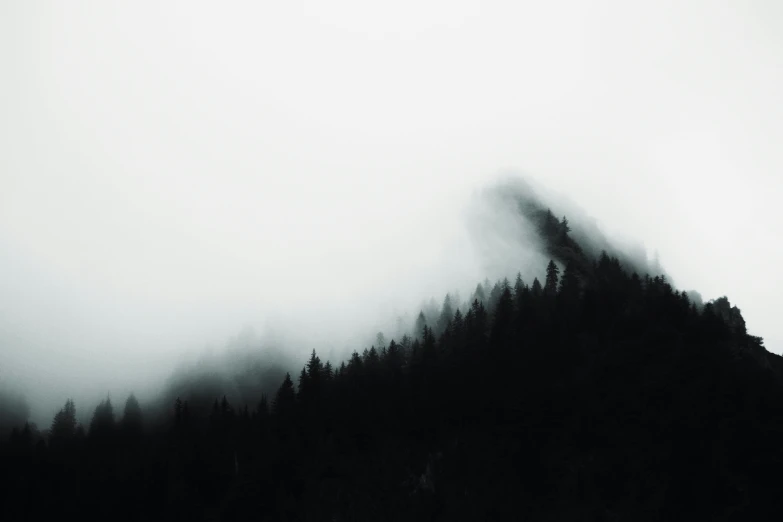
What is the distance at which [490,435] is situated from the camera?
136125mm

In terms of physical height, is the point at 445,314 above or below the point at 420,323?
above

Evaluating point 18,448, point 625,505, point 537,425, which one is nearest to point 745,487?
point 625,505

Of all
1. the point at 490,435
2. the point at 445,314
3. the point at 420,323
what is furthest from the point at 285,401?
the point at 445,314

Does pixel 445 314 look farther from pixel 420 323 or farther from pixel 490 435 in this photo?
pixel 490 435

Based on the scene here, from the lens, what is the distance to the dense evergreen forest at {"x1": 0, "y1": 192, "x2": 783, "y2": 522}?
12162cm

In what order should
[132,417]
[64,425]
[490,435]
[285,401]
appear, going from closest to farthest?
1. [490,435]
2. [285,401]
3. [64,425]
4. [132,417]

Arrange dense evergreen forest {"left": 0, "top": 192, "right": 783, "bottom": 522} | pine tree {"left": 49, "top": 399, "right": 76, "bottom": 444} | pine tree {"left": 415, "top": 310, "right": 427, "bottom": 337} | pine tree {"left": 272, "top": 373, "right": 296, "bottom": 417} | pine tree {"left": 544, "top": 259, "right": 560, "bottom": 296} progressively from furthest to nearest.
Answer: pine tree {"left": 415, "top": 310, "right": 427, "bottom": 337}
pine tree {"left": 49, "top": 399, "right": 76, "bottom": 444}
pine tree {"left": 544, "top": 259, "right": 560, "bottom": 296}
pine tree {"left": 272, "top": 373, "right": 296, "bottom": 417}
dense evergreen forest {"left": 0, "top": 192, "right": 783, "bottom": 522}

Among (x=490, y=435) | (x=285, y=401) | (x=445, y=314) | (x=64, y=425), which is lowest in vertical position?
(x=490, y=435)

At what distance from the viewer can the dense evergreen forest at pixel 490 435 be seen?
122 m

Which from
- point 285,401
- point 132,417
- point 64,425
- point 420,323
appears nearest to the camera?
point 285,401

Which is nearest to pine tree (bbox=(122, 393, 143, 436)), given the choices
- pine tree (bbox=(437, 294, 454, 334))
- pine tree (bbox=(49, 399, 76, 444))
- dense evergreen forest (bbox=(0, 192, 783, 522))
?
dense evergreen forest (bbox=(0, 192, 783, 522))

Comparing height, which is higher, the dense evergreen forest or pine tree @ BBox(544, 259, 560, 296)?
pine tree @ BBox(544, 259, 560, 296)

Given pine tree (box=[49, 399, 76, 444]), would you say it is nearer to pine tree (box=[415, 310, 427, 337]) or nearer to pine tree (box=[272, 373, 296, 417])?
pine tree (box=[272, 373, 296, 417])

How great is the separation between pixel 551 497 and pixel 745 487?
29.3 meters
